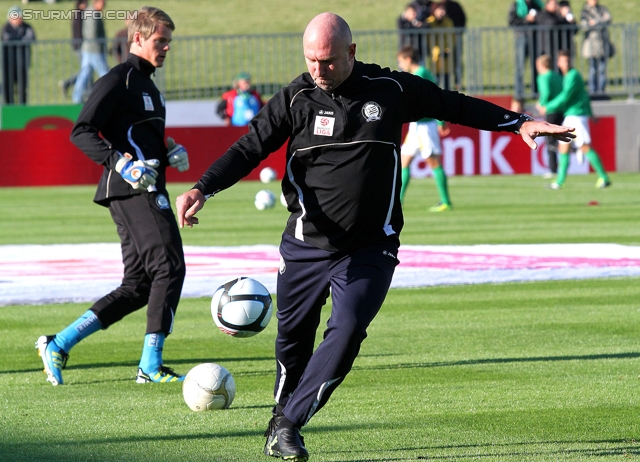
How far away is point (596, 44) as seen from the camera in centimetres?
3164

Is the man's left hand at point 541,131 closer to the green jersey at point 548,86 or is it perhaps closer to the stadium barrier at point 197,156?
the green jersey at point 548,86

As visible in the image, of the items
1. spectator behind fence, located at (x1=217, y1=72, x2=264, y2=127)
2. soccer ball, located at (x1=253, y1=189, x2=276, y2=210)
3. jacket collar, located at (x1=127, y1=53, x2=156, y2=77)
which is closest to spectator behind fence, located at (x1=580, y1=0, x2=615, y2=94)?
spectator behind fence, located at (x1=217, y1=72, x2=264, y2=127)

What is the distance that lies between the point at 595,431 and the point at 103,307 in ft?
11.5

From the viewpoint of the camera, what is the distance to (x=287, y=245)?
5.96 meters

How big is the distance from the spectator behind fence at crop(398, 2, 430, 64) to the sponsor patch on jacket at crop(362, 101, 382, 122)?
26.1 meters

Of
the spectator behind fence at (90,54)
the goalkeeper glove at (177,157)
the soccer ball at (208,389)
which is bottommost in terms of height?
the soccer ball at (208,389)

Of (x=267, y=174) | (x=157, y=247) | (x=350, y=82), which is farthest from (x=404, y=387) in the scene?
(x=267, y=174)

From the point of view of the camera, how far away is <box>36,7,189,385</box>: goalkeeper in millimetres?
7688

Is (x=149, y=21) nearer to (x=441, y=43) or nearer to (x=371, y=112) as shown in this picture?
(x=371, y=112)

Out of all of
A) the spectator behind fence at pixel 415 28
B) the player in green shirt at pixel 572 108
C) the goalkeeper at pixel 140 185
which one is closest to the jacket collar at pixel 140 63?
the goalkeeper at pixel 140 185

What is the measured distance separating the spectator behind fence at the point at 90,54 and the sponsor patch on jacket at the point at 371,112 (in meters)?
26.6

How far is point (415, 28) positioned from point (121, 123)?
80.5ft

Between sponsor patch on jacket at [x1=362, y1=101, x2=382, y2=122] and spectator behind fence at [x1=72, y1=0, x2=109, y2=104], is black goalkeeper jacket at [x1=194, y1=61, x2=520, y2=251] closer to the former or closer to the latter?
sponsor patch on jacket at [x1=362, y1=101, x2=382, y2=122]

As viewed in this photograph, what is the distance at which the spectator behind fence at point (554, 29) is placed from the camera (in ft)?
102
